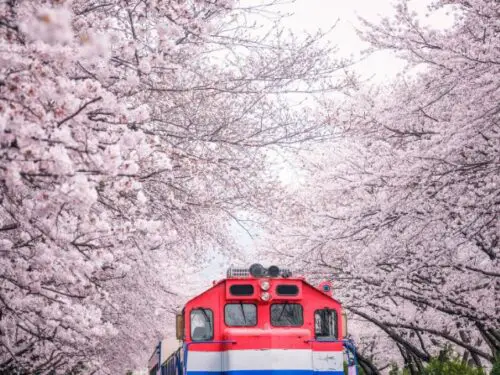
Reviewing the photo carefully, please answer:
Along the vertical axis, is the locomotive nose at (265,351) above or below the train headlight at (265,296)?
below

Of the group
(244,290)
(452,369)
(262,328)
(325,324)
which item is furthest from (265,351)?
(452,369)

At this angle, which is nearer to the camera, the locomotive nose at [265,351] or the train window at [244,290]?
the locomotive nose at [265,351]

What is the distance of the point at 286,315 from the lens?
989 centimetres

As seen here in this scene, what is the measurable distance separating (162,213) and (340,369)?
3458 mm

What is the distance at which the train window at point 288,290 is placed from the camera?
9867 millimetres

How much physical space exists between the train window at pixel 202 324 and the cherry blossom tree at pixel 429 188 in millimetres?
2693

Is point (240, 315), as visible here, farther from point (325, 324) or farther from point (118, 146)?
point (118, 146)

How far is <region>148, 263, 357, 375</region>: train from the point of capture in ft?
30.6

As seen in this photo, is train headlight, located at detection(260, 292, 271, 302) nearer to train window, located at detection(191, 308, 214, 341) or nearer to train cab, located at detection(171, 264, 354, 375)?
train cab, located at detection(171, 264, 354, 375)

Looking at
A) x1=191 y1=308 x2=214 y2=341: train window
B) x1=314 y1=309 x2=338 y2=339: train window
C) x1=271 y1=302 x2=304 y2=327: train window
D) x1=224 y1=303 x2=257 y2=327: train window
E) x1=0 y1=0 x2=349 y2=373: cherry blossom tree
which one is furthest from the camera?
x1=314 y1=309 x2=338 y2=339: train window

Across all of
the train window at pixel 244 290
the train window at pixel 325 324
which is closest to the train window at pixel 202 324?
the train window at pixel 244 290

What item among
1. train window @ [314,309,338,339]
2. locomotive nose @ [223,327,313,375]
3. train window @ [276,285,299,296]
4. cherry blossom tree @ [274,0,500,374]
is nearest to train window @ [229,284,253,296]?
train window @ [276,285,299,296]

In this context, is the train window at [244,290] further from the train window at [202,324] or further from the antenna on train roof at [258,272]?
the train window at [202,324]

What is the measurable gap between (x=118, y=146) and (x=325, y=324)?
→ 18.9ft
